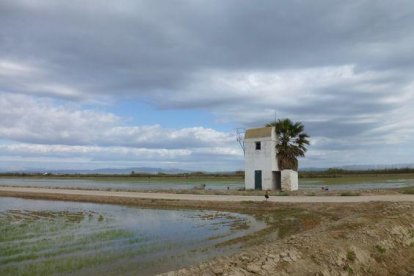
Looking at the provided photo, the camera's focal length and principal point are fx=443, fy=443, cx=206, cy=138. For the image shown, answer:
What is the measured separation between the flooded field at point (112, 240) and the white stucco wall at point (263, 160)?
48.8ft

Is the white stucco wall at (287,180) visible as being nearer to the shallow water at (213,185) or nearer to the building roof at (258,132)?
the building roof at (258,132)

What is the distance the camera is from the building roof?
42000 millimetres

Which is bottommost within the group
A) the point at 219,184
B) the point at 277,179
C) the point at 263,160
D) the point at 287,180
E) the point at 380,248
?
the point at 380,248

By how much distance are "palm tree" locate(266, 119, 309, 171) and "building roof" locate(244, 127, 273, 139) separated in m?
1.46

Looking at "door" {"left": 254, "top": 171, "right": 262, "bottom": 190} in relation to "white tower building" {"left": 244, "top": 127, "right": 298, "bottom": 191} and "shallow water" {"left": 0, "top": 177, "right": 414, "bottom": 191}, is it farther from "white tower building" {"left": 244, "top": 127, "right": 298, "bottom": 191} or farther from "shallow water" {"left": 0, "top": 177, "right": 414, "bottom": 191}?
"shallow water" {"left": 0, "top": 177, "right": 414, "bottom": 191}

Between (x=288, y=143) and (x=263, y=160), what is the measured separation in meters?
3.22

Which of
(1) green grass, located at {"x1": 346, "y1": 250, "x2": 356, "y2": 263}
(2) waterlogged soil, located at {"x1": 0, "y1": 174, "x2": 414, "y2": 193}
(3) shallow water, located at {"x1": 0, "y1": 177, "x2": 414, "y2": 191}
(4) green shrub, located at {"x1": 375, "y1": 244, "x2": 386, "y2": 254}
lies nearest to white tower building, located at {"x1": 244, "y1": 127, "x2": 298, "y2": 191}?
(2) waterlogged soil, located at {"x1": 0, "y1": 174, "x2": 414, "y2": 193}

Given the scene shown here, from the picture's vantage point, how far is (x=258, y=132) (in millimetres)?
42844

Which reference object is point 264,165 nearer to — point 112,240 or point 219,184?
point 112,240

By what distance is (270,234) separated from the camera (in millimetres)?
18234

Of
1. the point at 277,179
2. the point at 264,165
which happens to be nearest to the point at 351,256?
the point at 264,165

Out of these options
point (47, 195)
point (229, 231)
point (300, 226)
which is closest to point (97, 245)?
point (229, 231)

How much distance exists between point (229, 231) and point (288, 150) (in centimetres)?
2443

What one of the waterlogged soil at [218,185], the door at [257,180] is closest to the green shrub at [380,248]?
the waterlogged soil at [218,185]
